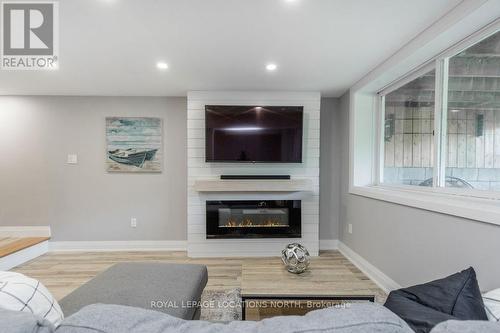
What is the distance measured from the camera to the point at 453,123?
2.06 m

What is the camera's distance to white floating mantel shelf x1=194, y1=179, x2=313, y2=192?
330 centimetres

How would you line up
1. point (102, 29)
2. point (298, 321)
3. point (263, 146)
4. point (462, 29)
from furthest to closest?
point (263, 146) < point (102, 29) < point (462, 29) < point (298, 321)

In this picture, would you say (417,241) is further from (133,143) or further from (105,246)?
(105,246)

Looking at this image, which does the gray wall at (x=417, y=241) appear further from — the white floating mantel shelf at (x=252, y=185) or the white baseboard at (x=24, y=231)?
the white baseboard at (x=24, y=231)

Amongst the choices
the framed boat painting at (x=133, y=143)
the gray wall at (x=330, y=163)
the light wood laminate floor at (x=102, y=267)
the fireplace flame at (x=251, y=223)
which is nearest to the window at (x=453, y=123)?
the gray wall at (x=330, y=163)

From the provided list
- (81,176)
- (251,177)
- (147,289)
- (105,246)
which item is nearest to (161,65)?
(251,177)

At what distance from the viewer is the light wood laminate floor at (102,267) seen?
2.62 metres

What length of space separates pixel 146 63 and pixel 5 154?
2.79 metres

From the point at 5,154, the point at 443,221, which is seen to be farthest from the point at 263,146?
the point at 5,154

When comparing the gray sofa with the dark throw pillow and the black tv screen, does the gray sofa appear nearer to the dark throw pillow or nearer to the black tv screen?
the dark throw pillow

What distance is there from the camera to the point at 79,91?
3.46 meters

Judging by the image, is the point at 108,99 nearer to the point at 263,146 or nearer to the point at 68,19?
the point at 68,19

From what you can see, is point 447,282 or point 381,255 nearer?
point 447,282

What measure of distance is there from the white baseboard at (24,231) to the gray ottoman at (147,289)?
2701mm
